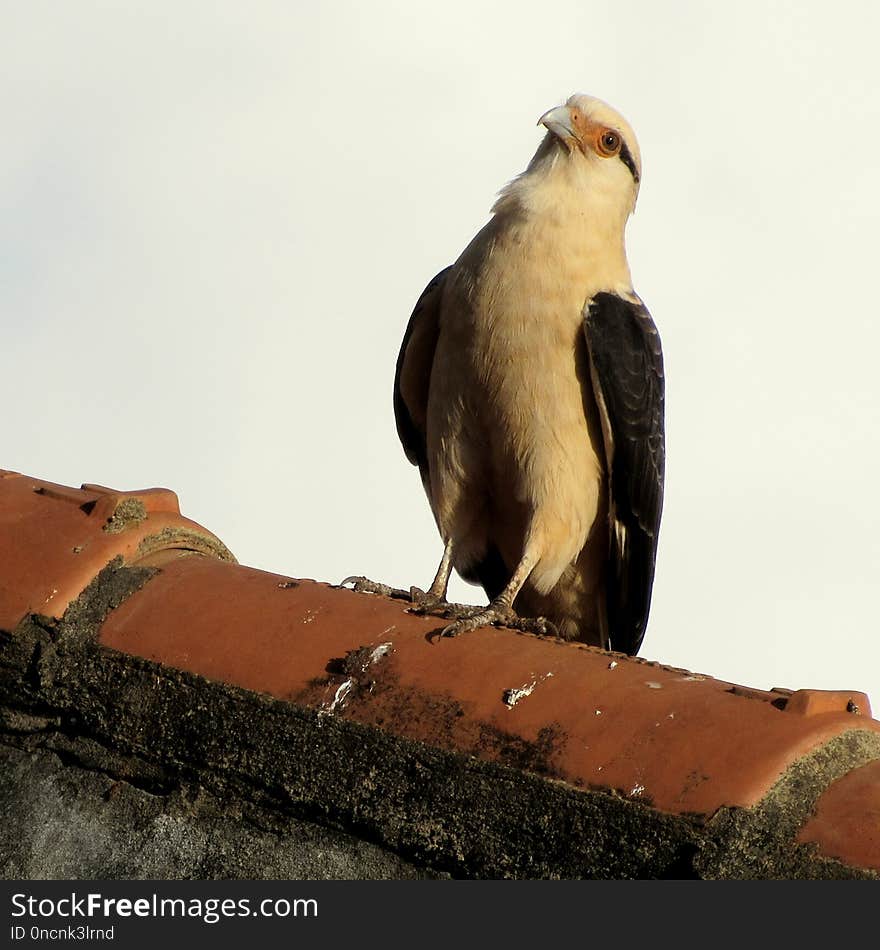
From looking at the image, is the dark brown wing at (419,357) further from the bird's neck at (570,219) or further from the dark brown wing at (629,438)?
the dark brown wing at (629,438)

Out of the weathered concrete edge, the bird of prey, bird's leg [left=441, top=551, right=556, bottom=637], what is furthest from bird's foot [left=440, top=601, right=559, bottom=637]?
the weathered concrete edge

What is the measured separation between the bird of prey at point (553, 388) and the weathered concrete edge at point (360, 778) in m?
1.66

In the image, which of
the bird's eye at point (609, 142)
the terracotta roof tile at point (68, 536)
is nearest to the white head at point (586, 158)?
the bird's eye at point (609, 142)

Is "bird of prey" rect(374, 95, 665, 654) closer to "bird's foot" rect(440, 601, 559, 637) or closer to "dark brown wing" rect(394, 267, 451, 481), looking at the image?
"dark brown wing" rect(394, 267, 451, 481)

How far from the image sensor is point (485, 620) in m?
3.46

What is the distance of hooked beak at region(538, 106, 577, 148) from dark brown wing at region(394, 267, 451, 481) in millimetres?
674

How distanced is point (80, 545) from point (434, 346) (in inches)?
87.0

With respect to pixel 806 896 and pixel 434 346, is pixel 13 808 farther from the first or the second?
pixel 434 346

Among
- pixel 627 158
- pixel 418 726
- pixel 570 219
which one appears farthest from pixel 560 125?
pixel 418 726

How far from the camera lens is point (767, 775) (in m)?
2.39

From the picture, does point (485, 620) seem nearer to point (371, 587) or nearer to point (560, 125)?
point (371, 587)

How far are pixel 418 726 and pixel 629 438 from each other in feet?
7.98

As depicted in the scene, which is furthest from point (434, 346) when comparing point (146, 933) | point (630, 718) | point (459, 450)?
point (146, 933)

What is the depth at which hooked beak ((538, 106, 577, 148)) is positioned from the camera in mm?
5133
